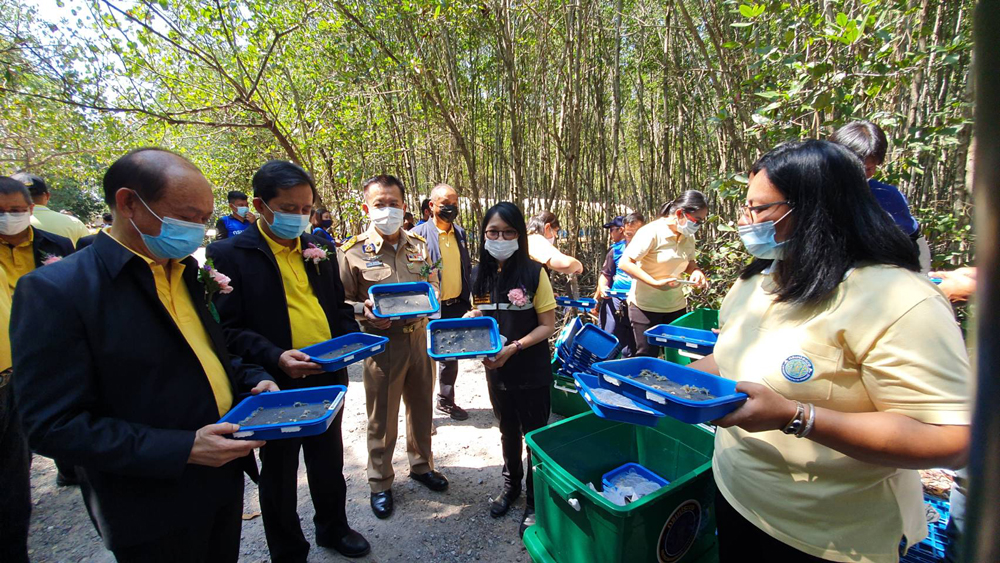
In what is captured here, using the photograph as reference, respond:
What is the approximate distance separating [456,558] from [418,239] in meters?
1.94

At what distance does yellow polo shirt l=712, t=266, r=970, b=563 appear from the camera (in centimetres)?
98

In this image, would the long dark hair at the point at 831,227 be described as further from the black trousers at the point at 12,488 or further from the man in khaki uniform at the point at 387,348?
the black trousers at the point at 12,488

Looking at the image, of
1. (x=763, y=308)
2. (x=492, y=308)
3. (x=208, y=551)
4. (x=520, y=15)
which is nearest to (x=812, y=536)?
(x=763, y=308)

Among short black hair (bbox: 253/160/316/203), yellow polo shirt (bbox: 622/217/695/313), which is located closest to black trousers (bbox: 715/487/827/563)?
short black hair (bbox: 253/160/316/203)

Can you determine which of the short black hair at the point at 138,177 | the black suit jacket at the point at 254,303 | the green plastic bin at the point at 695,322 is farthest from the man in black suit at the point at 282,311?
the green plastic bin at the point at 695,322

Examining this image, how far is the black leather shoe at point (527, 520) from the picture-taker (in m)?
2.47

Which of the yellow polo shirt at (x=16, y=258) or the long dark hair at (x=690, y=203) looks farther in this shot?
the long dark hair at (x=690, y=203)

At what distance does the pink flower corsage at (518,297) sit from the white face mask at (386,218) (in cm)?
87

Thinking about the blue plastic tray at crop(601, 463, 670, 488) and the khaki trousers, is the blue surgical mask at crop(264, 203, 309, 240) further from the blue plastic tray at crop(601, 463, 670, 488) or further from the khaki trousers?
the blue plastic tray at crop(601, 463, 670, 488)

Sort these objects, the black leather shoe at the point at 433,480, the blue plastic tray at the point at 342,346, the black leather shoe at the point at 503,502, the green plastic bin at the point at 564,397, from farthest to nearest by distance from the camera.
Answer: the green plastic bin at the point at 564,397 → the black leather shoe at the point at 433,480 → the black leather shoe at the point at 503,502 → the blue plastic tray at the point at 342,346

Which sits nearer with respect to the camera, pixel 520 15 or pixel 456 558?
pixel 456 558

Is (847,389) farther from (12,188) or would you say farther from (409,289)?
(12,188)

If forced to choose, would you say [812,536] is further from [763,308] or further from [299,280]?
[299,280]

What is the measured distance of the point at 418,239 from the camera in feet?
9.93
